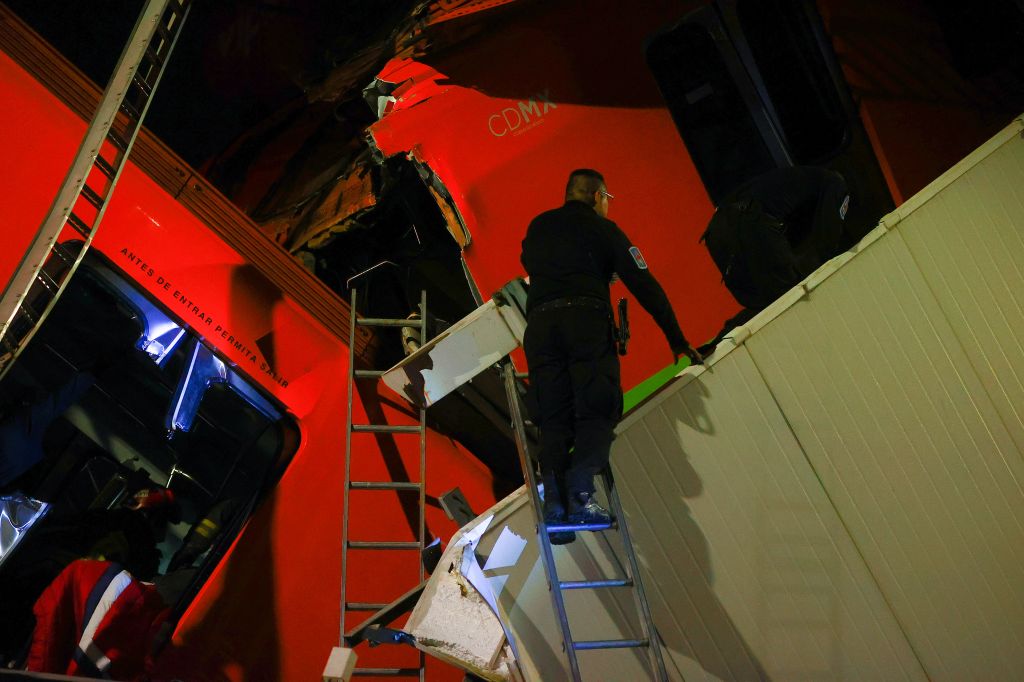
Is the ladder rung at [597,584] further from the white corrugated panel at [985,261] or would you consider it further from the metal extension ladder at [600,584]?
the white corrugated panel at [985,261]

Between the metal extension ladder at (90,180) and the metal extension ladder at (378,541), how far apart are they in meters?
1.47

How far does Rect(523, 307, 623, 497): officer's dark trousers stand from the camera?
304 centimetres

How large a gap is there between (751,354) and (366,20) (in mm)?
4171

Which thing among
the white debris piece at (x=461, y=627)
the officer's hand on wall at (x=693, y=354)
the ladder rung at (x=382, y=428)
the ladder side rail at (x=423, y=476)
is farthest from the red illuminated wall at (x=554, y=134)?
the white debris piece at (x=461, y=627)

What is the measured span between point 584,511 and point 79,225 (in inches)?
110

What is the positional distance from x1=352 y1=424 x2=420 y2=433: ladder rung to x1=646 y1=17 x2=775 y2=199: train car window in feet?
7.70

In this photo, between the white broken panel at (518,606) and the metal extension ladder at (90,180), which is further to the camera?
the metal extension ladder at (90,180)

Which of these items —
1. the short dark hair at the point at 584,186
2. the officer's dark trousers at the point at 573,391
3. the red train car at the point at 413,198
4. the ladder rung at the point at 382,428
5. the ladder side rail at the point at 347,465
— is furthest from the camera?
the ladder rung at the point at 382,428

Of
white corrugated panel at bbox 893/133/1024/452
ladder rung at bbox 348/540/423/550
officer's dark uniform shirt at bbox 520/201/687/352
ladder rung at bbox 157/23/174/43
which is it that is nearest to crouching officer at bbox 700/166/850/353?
white corrugated panel at bbox 893/133/1024/452

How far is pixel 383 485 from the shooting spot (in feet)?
14.4

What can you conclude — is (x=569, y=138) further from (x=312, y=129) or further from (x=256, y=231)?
(x=312, y=129)

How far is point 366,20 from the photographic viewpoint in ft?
20.1

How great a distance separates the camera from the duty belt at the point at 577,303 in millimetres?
3186

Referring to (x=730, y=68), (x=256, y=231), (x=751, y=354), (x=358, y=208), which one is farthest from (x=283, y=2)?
(x=751, y=354)
